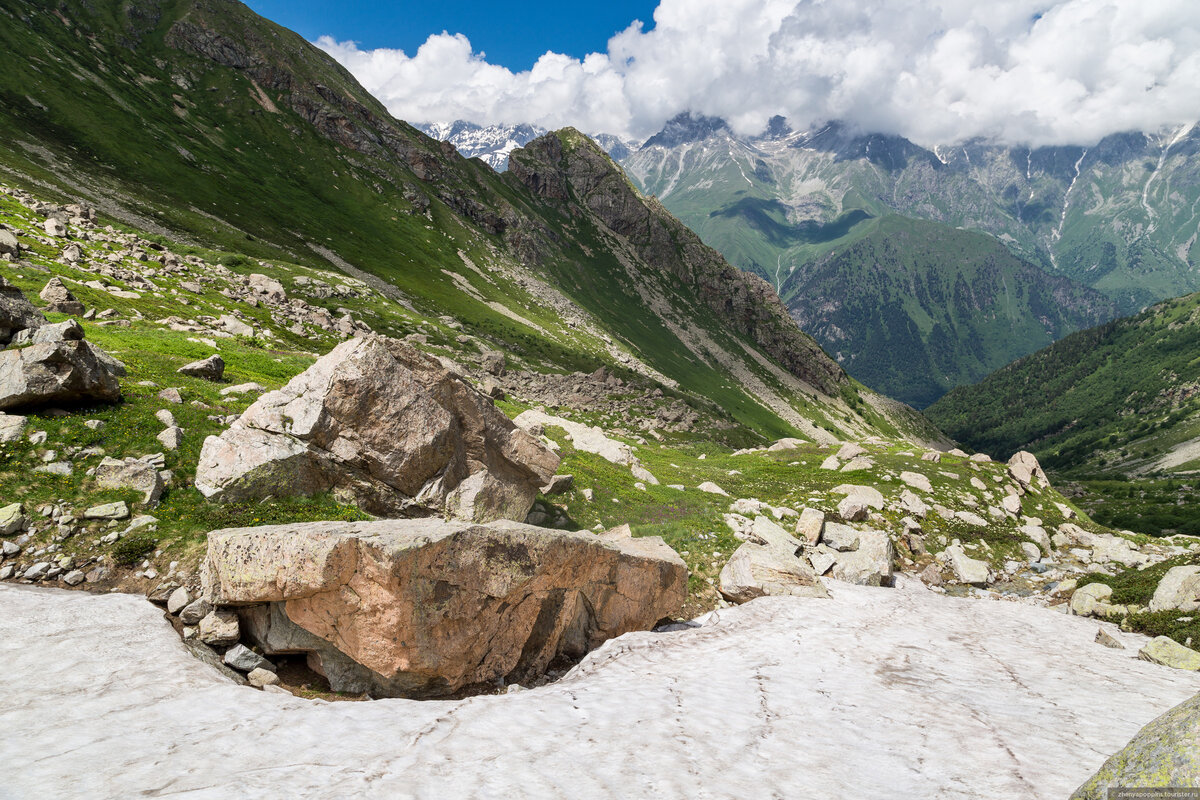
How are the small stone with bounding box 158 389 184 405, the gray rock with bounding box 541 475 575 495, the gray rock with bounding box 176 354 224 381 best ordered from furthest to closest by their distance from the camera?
the gray rock with bounding box 541 475 575 495, the gray rock with bounding box 176 354 224 381, the small stone with bounding box 158 389 184 405

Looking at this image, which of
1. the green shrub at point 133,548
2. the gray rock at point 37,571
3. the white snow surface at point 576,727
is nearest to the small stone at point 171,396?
the green shrub at point 133,548

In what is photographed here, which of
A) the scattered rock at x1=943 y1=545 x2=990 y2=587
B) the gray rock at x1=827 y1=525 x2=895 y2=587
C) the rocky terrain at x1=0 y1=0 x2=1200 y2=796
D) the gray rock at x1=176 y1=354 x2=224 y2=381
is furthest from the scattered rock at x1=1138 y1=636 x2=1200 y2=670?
the gray rock at x1=176 y1=354 x2=224 y2=381

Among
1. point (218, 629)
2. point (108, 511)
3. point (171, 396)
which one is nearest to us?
point (218, 629)

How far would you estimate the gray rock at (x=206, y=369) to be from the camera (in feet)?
81.5

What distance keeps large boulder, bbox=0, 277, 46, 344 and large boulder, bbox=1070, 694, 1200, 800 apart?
104ft

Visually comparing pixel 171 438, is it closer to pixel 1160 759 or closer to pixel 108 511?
pixel 108 511

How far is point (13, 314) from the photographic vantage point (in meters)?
18.9

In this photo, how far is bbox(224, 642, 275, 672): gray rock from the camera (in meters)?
12.1

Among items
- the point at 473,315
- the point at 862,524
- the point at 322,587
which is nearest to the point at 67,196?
the point at 473,315

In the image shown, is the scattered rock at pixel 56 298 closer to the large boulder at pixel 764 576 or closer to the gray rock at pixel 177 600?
the gray rock at pixel 177 600

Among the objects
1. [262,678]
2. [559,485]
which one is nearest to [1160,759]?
[262,678]

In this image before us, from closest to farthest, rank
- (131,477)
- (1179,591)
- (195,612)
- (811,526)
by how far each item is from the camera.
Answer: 1. (195,612)
2. (131,477)
3. (1179,591)
4. (811,526)

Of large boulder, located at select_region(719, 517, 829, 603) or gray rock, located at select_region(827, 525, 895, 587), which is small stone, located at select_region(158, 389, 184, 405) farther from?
gray rock, located at select_region(827, 525, 895, 587)

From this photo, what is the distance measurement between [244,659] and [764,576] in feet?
63.4
